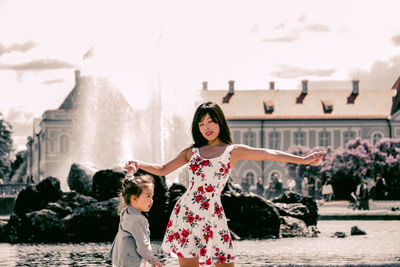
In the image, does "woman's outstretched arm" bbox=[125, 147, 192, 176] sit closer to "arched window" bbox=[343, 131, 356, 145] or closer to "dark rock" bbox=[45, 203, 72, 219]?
"dark rock" bbox=[45, 203, 72, 219]

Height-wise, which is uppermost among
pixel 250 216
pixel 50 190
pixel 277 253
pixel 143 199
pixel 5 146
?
pixel 5 146

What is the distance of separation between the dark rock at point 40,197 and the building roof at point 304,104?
53.5 meters

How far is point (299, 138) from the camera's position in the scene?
67438 millimetres

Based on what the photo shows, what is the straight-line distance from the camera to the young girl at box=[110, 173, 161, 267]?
15.5 ft

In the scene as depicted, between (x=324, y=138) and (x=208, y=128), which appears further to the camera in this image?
(x=324, y=138)

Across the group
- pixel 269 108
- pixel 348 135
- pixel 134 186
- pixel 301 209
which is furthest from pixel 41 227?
pixel 348 135

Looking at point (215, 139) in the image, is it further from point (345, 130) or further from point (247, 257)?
point (345, 130)

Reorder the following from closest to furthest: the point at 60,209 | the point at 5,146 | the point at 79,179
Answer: the point at 60,209
the point at 79,179
the point at 5,146

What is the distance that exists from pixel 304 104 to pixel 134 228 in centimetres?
6497

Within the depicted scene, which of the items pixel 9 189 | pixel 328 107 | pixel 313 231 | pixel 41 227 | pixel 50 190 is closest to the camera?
pixel 41 227

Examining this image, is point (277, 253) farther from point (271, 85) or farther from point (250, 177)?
point (271, 85)

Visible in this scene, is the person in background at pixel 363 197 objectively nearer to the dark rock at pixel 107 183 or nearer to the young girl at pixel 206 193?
the dark rock at pixel 107 183

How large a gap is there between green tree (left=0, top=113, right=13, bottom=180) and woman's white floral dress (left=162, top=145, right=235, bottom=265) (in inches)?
2146

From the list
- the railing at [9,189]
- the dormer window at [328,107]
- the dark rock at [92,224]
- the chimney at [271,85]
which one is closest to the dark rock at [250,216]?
the dark rock at [92,224]
